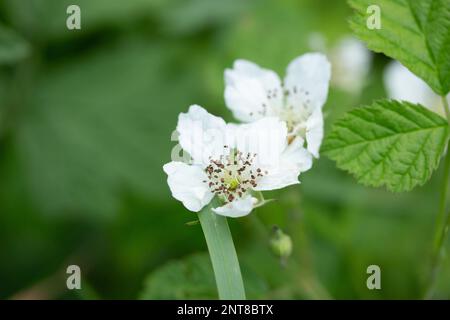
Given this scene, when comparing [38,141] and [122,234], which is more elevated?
[38,141]

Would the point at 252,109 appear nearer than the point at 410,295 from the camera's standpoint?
Yes

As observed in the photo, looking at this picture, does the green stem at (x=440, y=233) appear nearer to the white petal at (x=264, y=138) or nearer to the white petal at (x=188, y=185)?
the white petal at (x=264, y=138)

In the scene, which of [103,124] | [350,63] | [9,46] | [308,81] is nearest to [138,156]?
[103,124]

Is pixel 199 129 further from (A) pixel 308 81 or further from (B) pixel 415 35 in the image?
(B) pixel 415 35

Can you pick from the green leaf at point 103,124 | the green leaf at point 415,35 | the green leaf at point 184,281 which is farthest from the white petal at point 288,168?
the green leaf at point 103,124

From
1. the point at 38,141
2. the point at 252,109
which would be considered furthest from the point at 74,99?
the point at 252,109
